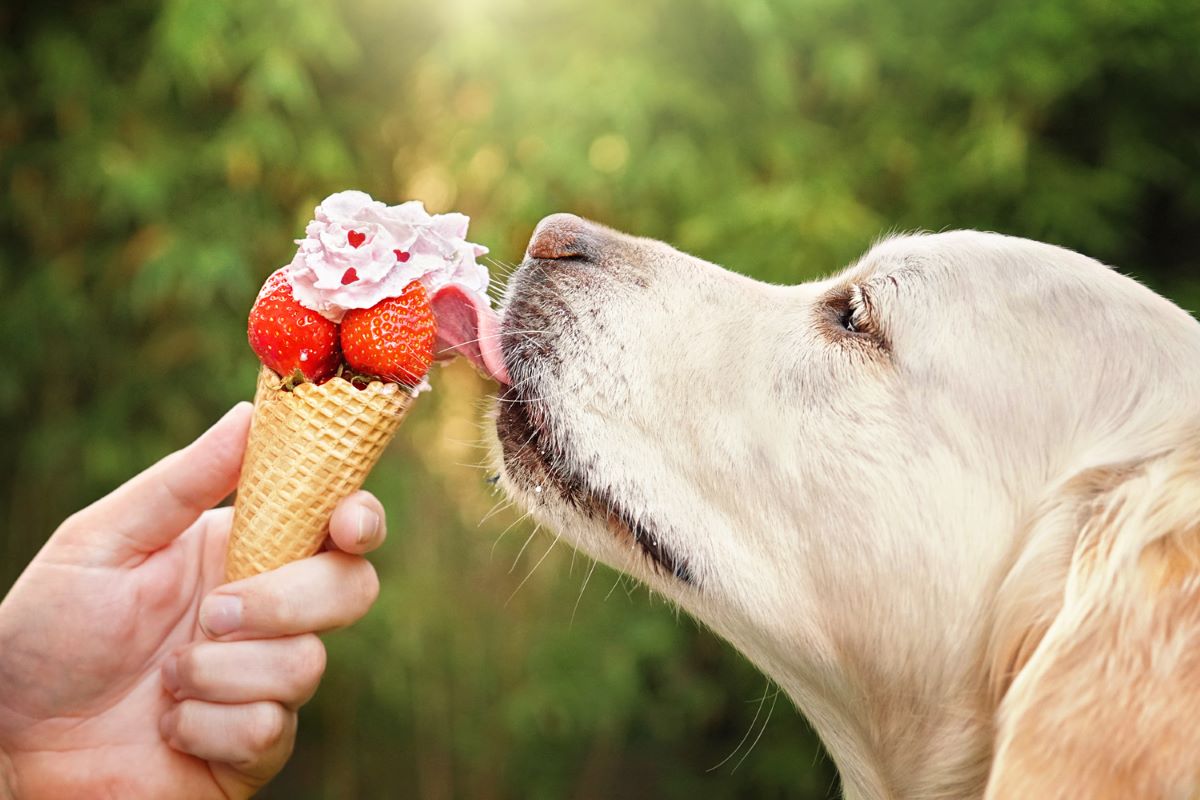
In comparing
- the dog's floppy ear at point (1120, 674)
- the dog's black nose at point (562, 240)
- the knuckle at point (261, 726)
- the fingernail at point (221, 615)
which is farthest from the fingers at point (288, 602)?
the dog's floppy ear at point (1120, 674)

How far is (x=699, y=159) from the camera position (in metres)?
4.04

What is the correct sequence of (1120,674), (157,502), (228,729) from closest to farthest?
1. (1120,674)
2. (228,729)
3. (157,502)

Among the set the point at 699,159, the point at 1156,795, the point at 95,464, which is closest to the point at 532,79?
the point at 699,159

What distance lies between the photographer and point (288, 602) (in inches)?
70.6

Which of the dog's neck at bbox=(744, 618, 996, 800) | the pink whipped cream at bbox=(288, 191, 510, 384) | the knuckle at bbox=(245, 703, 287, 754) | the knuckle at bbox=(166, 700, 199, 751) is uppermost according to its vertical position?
the pink whipped cream at bbox=(288, 191, 510, 384)

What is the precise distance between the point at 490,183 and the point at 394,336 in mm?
2338

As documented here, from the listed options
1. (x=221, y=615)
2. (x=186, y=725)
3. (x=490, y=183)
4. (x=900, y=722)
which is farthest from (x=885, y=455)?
(x=490, y=183)

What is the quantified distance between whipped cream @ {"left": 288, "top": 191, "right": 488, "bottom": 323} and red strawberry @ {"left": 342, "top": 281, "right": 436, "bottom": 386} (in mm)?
20

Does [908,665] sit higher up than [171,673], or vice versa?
[908,665]

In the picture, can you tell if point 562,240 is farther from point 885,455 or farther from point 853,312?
point 885,455

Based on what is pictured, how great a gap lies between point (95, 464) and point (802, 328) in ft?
9.18

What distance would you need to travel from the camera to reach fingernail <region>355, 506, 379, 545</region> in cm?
180

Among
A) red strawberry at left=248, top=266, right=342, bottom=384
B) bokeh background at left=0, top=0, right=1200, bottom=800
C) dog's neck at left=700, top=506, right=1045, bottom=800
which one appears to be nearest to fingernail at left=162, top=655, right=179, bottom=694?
red strawberry at left=248, top=266, right=342, bottom=384

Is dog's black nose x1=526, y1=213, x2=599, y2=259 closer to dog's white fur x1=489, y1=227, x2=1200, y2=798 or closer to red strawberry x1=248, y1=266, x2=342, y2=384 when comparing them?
dog's white fur x1=489, y1=227, x2=1200, y2=798
